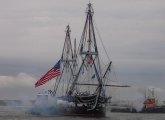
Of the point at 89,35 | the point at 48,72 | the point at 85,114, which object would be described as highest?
the point at 89,35

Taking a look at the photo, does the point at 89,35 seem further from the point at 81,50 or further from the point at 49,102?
the point at 49,102

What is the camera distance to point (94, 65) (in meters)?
145

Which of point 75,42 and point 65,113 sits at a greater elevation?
point 75,42

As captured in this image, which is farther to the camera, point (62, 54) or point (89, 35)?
point (62, 54)

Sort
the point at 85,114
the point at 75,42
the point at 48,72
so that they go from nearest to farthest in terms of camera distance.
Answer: the point at 48,72, the point at 85,114, the point at 75,42

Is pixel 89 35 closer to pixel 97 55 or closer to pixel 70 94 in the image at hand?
pixel 97 55

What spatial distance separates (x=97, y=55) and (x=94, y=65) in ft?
10.9

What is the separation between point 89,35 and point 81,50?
5.23 m

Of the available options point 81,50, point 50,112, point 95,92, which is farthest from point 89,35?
point 50,112

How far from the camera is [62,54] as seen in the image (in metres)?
163

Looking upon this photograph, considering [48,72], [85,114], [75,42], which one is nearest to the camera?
[48,72]

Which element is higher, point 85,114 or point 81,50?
point 81,50

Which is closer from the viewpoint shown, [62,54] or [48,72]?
[48,72]

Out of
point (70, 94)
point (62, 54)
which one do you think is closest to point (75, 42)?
point (62, 54)
